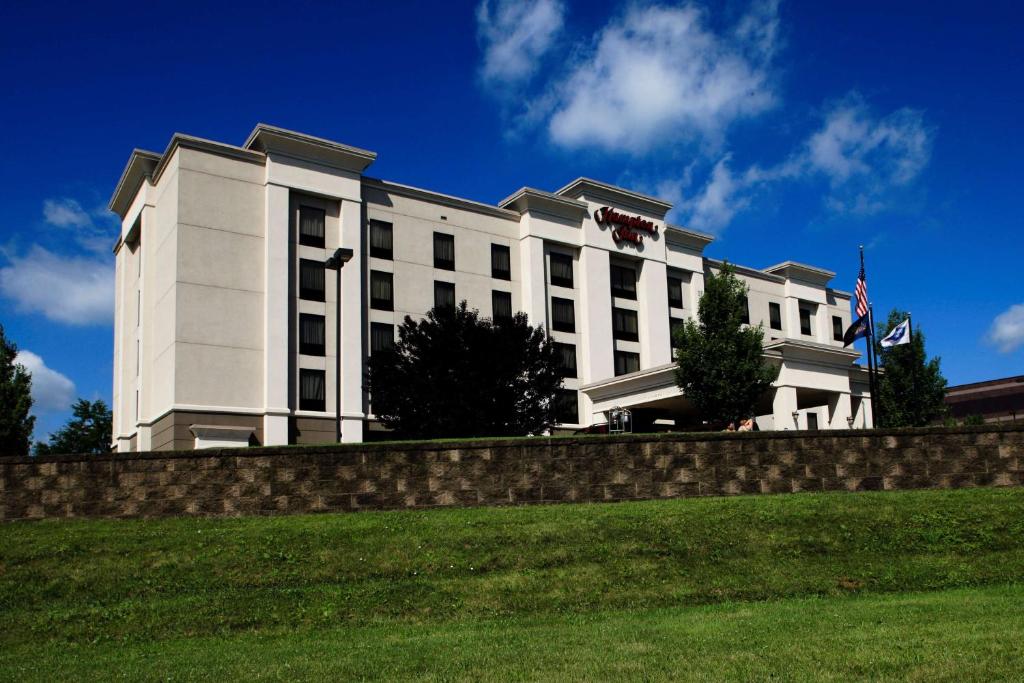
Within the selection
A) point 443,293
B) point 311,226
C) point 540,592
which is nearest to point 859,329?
point 443,293

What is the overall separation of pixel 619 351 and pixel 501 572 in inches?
1660

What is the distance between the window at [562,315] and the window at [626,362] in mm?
3873

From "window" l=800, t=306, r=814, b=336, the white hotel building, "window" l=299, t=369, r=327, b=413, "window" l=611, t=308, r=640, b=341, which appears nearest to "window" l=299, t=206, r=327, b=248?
the white hotel building

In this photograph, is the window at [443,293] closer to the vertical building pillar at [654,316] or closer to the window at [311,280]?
the window at [311,280]

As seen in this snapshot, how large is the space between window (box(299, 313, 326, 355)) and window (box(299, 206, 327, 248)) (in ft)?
12.7

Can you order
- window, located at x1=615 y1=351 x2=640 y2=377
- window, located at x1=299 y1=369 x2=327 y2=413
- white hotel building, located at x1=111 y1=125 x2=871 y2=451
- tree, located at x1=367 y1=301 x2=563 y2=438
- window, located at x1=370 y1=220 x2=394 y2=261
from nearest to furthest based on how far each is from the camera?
tree, located at x1=367 y1=301 x2=563 y2=438
white hotel building, located at x1=111 y1=125 x2=871 y2=451
window, located at x1=299 y1=369 x2=327 y2=413
window, located at x1=370 y1=220 x2=394 y2=261
window, located at x1=615 y1=351 x2=640 y2=377

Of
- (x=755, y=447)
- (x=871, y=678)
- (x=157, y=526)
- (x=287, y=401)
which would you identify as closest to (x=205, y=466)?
(x=157, y=526)

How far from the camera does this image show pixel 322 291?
4816 centimetres

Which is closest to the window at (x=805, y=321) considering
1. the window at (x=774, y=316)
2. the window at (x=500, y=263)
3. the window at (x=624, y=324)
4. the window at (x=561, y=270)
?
the window at (x=774, y=316)

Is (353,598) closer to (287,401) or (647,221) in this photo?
(287,401)

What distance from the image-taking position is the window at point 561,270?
57094 mm

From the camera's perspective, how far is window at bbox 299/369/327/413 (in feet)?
152

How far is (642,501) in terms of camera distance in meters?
23.0

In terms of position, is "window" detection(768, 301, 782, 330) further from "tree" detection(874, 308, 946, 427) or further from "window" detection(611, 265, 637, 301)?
"tree" detection(874, 308, 946, 427)
